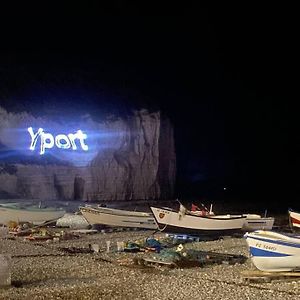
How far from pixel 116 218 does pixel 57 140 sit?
39.9 feet

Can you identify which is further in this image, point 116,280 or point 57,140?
point 57,140

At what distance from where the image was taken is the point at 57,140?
35.5 metres

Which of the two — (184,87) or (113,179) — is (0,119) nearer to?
(113,179)

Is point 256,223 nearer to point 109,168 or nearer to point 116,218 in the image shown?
point 116,218

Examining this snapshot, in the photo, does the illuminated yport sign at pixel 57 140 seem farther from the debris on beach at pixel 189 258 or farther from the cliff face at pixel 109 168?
the debris on beach at pixel 189 258

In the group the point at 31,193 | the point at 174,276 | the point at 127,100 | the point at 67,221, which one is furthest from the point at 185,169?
the point at 174,276

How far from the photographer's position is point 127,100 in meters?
41.8

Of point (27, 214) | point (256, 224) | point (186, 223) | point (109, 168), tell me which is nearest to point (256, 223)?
point (256, 224)

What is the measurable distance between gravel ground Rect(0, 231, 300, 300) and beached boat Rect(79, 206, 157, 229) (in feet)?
17.8

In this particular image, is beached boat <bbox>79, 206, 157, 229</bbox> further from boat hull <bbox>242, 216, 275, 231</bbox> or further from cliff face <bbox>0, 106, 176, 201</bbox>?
cliff face <bbox>0, 106, 176, 201</bbox>

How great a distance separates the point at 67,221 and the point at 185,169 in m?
34.1

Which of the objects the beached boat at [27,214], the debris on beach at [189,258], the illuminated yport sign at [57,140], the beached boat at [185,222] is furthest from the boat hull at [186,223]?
the illuminated yport sign at [57,140]

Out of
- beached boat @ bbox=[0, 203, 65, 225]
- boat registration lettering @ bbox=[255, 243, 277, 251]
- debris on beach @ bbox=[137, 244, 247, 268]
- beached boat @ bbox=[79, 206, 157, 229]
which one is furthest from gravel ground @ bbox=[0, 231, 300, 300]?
beached boat @ bbox=[0, 203, 65, 225]

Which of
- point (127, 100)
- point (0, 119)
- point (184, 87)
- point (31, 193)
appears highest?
point (184, 87)
